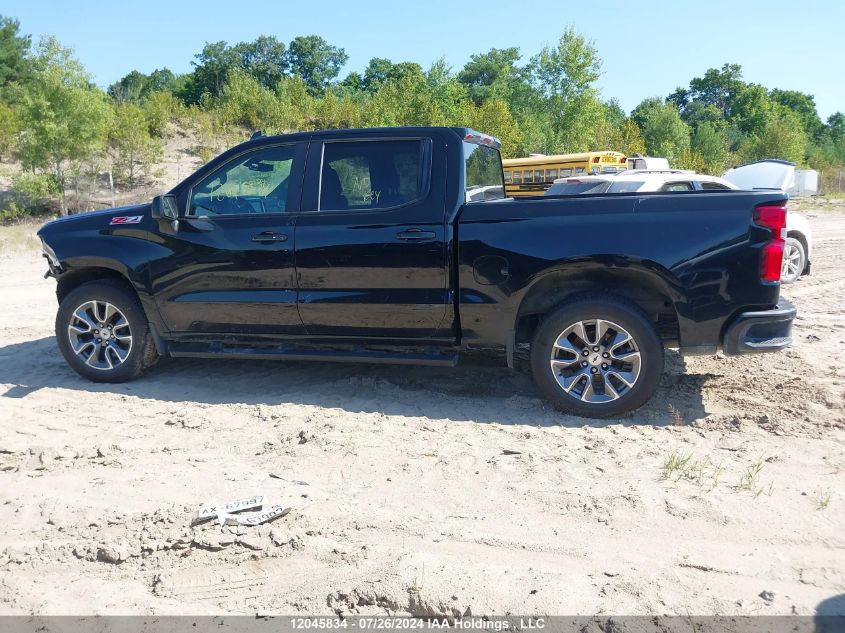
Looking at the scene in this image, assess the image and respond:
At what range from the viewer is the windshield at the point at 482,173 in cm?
518

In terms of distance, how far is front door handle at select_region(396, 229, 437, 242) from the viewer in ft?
16.0

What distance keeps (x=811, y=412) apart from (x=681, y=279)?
4.62ft

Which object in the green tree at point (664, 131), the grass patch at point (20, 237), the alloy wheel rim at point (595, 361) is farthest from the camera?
the green tree at point (664, 131)

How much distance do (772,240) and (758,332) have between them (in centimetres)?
60

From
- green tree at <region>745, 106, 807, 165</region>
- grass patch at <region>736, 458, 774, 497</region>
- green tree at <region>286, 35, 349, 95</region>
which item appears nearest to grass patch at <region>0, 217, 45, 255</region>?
grass patch at <region>736, 458, 774, 497</region>

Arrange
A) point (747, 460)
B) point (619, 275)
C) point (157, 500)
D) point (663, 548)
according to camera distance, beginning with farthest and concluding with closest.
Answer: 1. point (619, 275)
2. point (747, 460)
3. point (157, 500)
4. point (663, 548)

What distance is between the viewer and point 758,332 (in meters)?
4.52

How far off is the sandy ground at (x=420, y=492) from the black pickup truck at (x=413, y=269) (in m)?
0.45

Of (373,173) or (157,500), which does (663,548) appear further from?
(373,173)

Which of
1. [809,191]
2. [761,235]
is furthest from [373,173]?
[809,191]

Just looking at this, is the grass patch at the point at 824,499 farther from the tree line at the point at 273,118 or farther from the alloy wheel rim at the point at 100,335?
the tree line at the point at 273,118

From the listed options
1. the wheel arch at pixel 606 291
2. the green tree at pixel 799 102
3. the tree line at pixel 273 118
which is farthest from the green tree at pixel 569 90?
the green tree at pixel 799 102

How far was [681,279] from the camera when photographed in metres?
4.54

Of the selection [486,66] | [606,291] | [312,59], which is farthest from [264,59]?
[606,291]
